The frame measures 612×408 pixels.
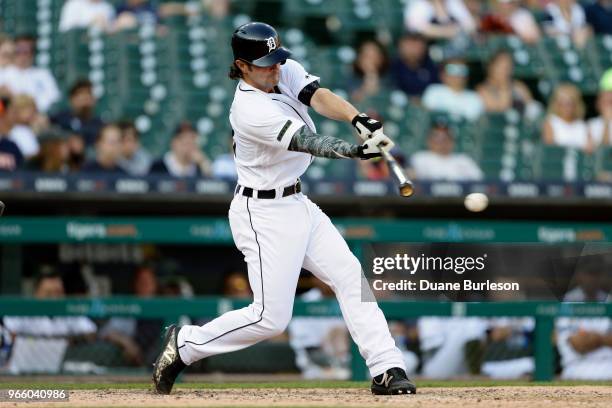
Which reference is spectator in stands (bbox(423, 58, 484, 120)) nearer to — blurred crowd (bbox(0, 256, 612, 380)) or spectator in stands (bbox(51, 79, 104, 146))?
blurred crowd (bbox(0, 256, 612, 380))

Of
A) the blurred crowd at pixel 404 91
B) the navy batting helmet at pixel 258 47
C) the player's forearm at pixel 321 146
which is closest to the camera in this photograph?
the player's forearm at pixel 321 146

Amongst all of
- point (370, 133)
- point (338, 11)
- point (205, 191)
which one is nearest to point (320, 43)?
point (338, 11)

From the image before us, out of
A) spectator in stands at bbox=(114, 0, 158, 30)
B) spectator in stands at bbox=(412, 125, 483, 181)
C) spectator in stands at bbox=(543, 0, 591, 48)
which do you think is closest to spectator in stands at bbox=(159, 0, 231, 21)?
spectator in stands at bbox=(114, 0, 158, 30)

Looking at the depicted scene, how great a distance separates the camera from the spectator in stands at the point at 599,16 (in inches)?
493

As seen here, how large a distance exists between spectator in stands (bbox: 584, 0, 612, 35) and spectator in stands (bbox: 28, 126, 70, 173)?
585cm

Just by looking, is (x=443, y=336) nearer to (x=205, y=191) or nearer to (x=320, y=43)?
(x=205, y=191)

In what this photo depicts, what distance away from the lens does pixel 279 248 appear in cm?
541

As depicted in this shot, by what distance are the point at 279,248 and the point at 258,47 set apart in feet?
2.89

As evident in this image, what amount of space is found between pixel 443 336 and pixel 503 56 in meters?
3.83

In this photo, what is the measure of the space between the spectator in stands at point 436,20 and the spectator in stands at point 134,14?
7.86 ft

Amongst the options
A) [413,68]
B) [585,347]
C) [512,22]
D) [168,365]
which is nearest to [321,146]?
[168,365]

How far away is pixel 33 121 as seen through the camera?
380 inches

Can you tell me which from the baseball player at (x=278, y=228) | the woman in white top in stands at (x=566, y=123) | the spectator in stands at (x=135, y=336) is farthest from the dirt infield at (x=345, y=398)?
the woman in white top in stands at (x=566, y=123)

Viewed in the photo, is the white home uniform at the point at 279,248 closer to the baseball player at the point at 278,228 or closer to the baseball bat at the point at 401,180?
the baseball player at the point at 278,228
